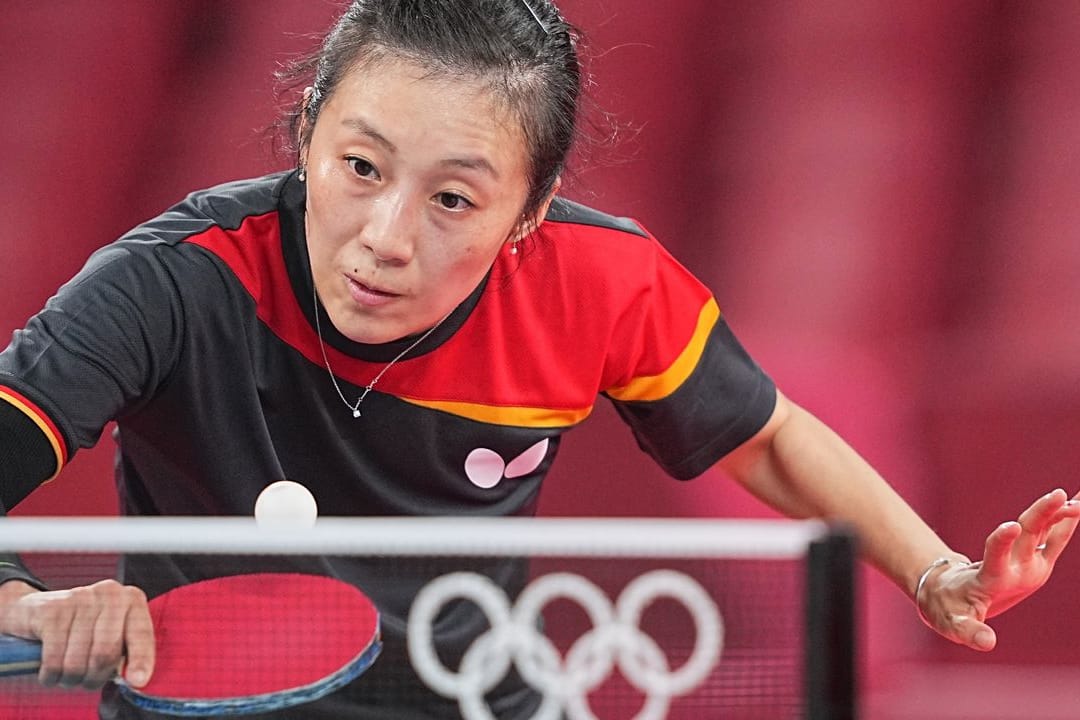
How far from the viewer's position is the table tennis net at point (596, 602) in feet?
2.68

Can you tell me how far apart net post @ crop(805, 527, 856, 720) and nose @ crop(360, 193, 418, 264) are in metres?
0.58

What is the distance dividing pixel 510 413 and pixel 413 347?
0.14 meters

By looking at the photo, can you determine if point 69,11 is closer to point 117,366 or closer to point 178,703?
point 117,366

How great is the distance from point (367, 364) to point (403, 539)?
59cm

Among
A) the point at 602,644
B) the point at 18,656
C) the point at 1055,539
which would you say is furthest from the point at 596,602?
the point at 1055,539

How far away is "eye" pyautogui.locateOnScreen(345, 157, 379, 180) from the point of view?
126cm

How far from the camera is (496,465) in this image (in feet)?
4.98

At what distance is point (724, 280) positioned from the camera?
283cm

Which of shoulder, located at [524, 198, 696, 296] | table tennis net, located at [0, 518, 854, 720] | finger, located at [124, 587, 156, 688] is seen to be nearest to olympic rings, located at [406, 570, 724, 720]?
table tennis net, located at [0, 518, 854, 720]

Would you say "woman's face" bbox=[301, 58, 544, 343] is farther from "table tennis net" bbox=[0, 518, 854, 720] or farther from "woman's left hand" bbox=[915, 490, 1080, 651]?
"woman's left hand" bbox=[915, 490, 1080, 651]

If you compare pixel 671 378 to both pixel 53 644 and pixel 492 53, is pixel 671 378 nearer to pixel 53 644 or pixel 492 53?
pixel 492 53

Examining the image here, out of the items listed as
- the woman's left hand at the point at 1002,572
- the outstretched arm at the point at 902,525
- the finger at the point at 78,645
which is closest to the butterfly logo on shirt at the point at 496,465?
the outstretched arm at the point at 902,525

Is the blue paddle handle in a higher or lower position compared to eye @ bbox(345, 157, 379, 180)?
lower

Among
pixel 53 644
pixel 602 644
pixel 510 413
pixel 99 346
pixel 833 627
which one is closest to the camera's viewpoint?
pixel 833 627
